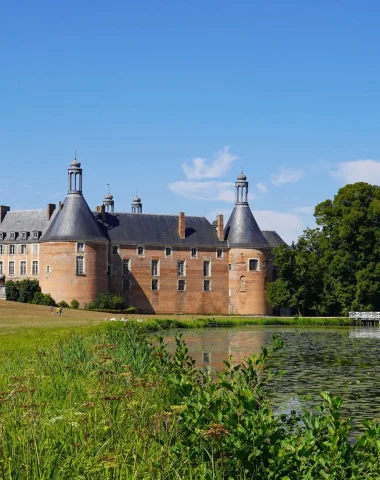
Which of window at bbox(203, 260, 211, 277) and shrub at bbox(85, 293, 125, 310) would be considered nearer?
shrub at bbox(85, 293, 125, 310)

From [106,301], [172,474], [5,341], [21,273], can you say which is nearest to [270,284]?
[106,301]

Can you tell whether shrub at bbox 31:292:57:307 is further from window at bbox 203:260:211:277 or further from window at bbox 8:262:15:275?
window at bbox 203:260:211:277

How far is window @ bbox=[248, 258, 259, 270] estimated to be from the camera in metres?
63.8

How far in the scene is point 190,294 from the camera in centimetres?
6512

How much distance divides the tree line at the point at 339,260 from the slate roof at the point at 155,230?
9893mm

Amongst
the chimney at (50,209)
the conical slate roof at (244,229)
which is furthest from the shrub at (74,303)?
the conical slate roof at (244,229)

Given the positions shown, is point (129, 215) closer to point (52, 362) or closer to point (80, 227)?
point (80, 227)

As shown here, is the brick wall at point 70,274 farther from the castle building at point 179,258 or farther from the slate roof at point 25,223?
the slate roof at point 25,223

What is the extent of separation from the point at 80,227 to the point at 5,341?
37467 millimetres

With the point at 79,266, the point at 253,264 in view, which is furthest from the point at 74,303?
the point at 253,264

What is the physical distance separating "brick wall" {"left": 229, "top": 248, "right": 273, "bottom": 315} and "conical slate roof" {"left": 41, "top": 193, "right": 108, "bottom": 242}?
10922 mm

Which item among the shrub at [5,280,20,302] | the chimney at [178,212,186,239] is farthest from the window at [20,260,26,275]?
the chimney at [178,212,186,239]

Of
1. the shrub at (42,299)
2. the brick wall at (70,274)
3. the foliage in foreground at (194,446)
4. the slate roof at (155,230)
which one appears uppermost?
the slate roof at (155,230)

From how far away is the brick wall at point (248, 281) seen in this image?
63031 mm
